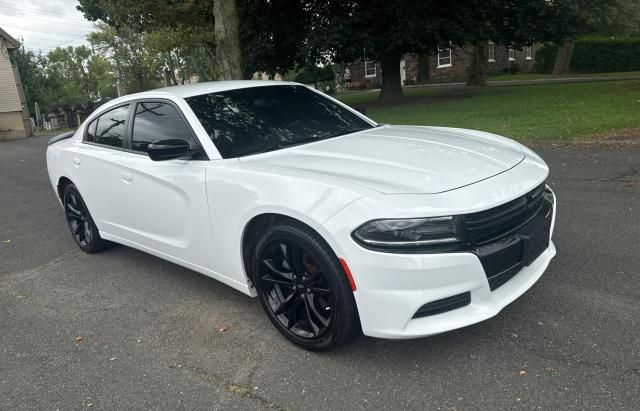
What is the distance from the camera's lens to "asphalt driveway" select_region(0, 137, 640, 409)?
8.75 feet

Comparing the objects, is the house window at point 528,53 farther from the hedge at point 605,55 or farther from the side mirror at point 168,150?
the side mirror at point 168,150

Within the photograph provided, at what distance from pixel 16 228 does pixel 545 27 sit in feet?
59.9

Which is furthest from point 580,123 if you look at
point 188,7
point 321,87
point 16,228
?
point 321,87

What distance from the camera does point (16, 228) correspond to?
6.82 m

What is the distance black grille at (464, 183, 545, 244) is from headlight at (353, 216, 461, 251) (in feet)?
0.33

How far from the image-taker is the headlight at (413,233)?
261cm

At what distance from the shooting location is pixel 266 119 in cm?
398

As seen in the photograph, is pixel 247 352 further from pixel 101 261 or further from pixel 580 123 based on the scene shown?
pixel 580 123

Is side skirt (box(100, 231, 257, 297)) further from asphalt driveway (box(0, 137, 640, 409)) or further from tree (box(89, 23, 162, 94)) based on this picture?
tree (box(89, 23, 162, 94))

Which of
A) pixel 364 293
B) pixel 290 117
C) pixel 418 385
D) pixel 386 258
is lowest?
pixel 418 385

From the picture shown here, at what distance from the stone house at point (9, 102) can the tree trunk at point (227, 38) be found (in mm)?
20589

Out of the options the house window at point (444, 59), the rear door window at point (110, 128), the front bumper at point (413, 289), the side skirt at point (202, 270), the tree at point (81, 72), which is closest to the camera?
the front bumper at point (413, 289)

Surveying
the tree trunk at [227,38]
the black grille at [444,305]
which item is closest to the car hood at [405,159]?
the black grille at [444,305]

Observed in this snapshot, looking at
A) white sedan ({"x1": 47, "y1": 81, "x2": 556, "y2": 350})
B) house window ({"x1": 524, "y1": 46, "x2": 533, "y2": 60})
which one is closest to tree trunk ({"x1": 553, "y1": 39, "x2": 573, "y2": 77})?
house window ({"x1": 524, "y1": 46, "x2": 533, "y2": 60})
